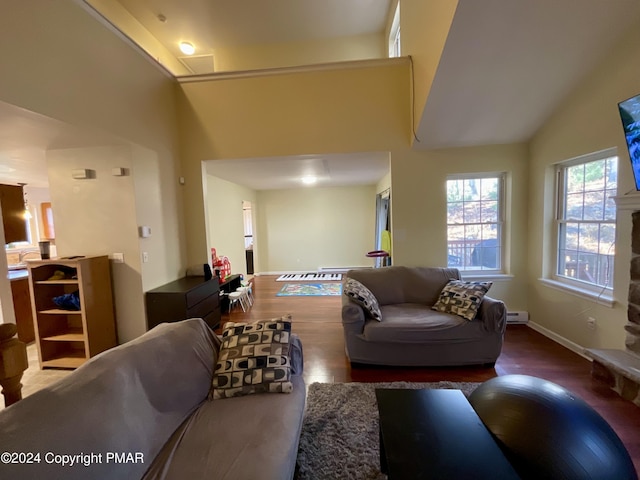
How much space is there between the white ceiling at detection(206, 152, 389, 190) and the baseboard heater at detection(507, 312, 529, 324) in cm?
276

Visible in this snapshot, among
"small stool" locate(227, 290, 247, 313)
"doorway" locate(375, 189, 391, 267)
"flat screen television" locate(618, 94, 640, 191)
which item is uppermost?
"flat screen television" locate(618, 94, 640, 191)

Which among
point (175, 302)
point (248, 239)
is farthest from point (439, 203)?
point (248, 239)

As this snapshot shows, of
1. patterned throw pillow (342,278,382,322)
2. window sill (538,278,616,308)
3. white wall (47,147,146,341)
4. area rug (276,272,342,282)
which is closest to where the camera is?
window sill (538,278,616,308)

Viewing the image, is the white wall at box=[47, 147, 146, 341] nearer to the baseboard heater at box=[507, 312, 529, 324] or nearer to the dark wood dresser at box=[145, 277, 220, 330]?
the dark wood dresser at box=[145, 277, 220, 330]

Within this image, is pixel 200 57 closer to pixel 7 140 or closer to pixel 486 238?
pixel 7 140

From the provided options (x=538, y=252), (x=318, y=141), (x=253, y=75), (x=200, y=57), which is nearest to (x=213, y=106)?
(x=253, y=75)

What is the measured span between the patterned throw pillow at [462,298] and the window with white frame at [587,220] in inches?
43.3

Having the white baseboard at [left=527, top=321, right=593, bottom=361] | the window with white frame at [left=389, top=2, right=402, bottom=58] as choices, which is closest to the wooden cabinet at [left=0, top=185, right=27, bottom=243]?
the window with white frame at [left=389, top=2, right=402, bottom=58]

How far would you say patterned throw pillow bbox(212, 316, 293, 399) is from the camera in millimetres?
1577

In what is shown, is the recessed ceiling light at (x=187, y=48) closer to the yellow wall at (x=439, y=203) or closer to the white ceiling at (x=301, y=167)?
the white ceiling at (x=301, y=167)

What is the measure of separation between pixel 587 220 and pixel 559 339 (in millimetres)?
1354

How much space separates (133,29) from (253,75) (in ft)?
7.98

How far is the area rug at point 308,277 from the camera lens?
21.5ft

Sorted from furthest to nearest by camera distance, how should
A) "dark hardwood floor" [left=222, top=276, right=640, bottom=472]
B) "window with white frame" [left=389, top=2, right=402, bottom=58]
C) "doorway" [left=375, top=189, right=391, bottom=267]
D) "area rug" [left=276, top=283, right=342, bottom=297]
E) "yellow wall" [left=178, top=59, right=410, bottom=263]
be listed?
"doorway" [left=375, top=189, right=391, bottom=267] < "area rug" [left=276, top=283, right=342, bottom=297] < "window with white frame" [left=389, top=2, right=402, bottom=58] < "yellow wall" [left=178, top=59, right=410, bottom=263] < "dark hardwood floor" [left=222, top=276, right=640, bottom=472]
